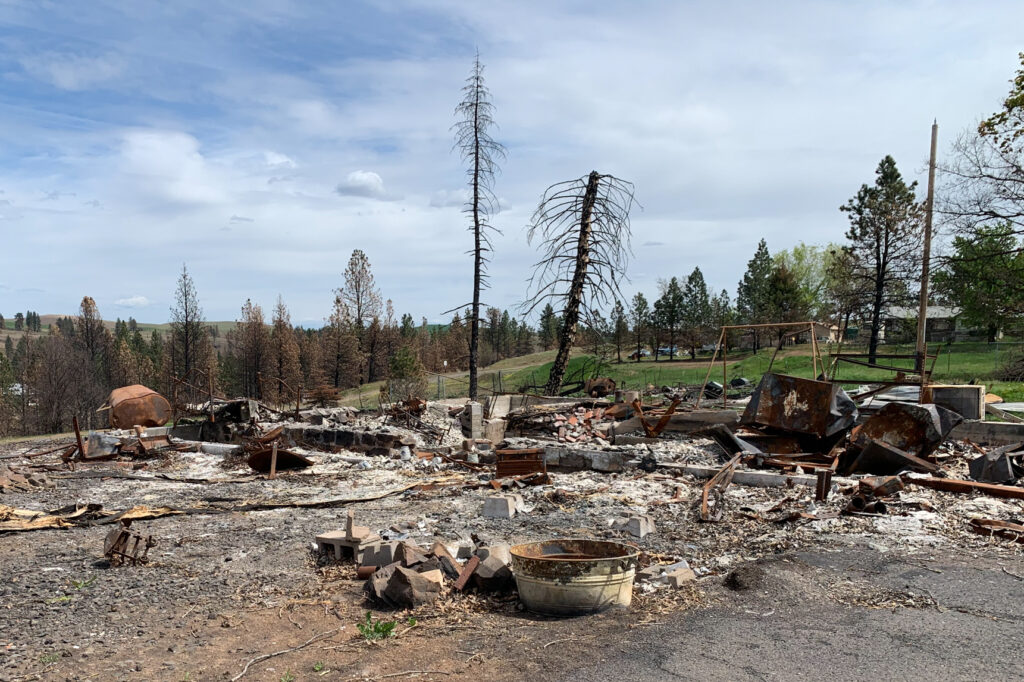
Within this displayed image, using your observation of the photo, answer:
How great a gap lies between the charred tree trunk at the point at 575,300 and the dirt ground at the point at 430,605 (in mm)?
11729

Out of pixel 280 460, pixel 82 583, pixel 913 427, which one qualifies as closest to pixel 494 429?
pixel 280 460

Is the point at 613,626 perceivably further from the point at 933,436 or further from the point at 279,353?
the point at 279,353

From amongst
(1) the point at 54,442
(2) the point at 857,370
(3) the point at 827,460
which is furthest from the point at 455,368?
(3) the point at 827,460

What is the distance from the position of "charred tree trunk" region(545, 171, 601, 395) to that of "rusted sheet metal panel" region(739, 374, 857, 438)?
405 inches

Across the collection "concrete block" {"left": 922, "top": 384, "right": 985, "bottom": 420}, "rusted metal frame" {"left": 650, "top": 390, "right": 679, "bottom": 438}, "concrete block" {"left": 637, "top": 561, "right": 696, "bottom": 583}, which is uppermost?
"concrete block" {"left": 922, "top": 384, "right": 985, "bottom": 420}

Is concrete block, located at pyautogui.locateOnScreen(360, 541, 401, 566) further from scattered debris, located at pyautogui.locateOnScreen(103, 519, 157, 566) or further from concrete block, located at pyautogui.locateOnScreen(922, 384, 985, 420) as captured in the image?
concrete block, located at pyautogui.locateOnScreen(922, 384, 985, 420)

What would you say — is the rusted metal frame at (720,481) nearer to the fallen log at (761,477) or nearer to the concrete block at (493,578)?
the fallen log at (761,477)

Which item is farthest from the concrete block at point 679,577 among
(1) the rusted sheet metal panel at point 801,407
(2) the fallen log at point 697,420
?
(2) the fallen log at point 697,420

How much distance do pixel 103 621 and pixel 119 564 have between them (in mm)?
1479

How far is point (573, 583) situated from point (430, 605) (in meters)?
1.11

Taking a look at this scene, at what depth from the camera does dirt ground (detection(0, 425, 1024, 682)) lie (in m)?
4.44

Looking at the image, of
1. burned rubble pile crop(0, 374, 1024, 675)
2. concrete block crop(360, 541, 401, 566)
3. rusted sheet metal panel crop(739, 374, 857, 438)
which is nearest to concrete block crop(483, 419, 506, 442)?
burned rubble pile crop(0, 374, 1024, 675)

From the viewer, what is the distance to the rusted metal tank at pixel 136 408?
19516 mm

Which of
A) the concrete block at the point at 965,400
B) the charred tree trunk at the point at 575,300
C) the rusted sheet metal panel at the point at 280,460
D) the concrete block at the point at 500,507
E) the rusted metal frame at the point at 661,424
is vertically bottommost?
the rusted sheet metal panel at the point at 280,460
